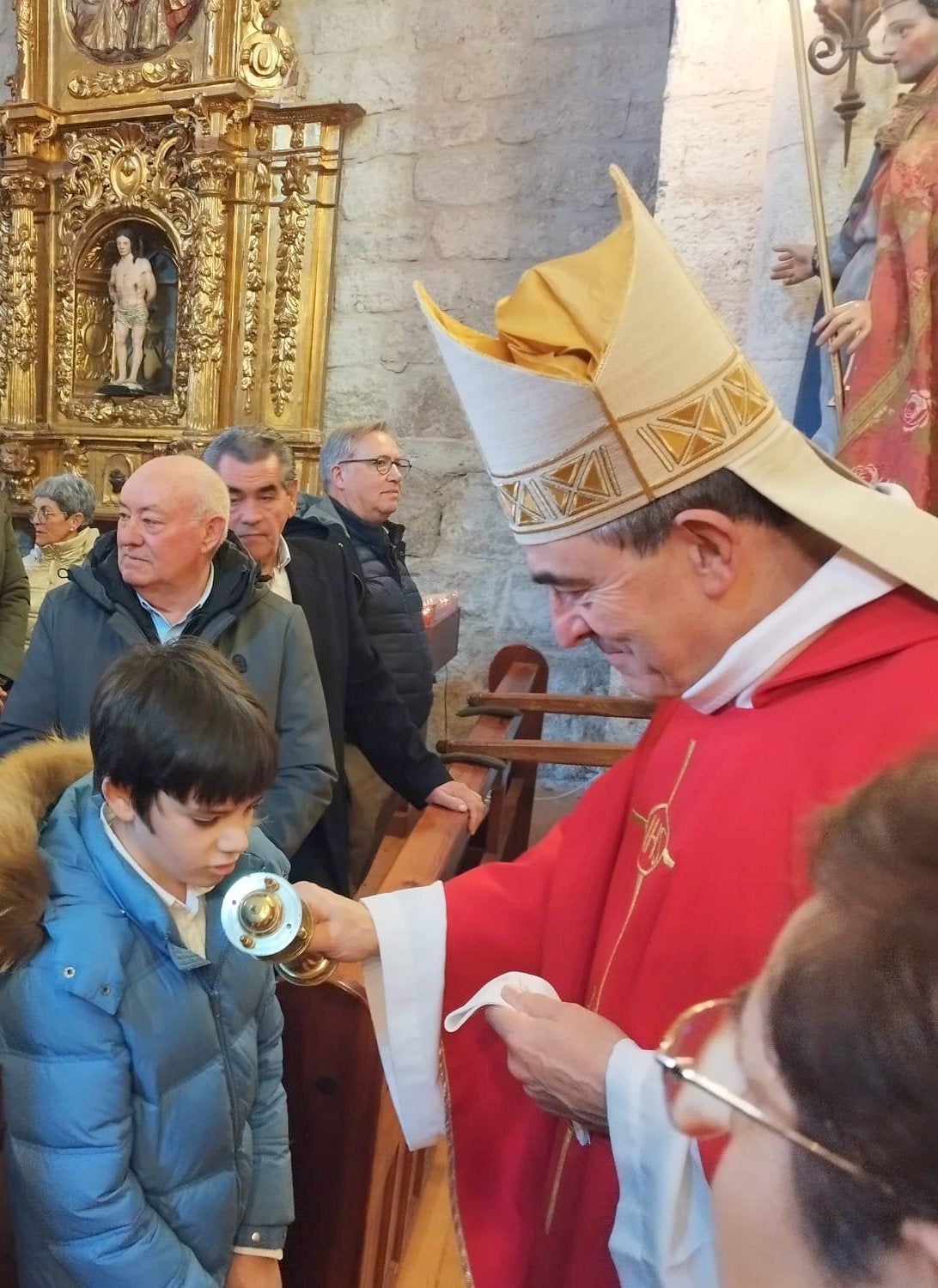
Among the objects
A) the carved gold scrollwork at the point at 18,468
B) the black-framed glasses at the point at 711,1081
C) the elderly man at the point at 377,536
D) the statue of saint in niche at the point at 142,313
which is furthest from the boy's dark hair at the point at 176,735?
the carved gold scrollwork at the point at 18,468

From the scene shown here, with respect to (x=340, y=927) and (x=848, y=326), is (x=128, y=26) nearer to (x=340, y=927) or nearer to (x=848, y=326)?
(x=848, y=326)

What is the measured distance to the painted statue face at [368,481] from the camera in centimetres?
312

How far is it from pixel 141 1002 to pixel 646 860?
0.73 m

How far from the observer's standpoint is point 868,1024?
44 cm

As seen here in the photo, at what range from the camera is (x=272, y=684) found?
7.07 feet

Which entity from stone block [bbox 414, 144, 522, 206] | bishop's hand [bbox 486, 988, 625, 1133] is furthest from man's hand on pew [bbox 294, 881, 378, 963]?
stone block [bbox 414, 144, 522, 206]

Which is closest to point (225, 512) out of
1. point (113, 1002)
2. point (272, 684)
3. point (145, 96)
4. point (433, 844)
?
point (272, 684)

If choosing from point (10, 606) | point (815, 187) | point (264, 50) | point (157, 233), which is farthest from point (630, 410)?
point (157, 233)

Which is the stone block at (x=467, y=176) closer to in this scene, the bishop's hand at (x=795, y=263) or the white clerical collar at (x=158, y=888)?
the bishop's hand at (x=795, y=263)

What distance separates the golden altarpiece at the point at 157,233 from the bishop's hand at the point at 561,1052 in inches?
195

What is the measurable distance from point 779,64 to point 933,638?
10.2 feet

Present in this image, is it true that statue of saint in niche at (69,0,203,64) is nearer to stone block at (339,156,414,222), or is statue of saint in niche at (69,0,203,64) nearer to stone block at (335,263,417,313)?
stone block at (339,156,414,222)

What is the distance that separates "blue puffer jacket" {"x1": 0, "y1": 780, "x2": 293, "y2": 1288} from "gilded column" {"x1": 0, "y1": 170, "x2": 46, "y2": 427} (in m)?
5.50

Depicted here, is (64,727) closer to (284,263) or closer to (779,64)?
(779,64)
